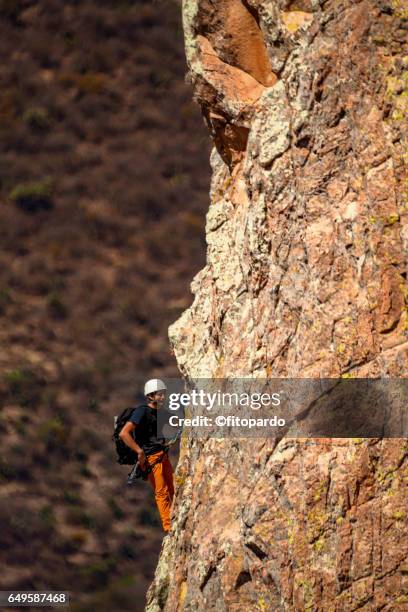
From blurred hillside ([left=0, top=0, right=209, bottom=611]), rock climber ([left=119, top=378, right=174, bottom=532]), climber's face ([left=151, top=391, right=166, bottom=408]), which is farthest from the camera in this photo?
blurred hillside ([left=0, top=0, right=209, bottom=611])

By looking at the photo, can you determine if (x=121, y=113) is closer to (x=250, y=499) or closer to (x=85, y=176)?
(x=85, y=176)

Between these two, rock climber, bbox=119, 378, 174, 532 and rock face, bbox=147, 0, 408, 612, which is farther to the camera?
rock climber, bbox=119, 378, 174, 532

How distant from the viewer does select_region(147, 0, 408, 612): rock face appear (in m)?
5.43

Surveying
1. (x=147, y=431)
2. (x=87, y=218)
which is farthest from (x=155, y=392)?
(x=87, y=218)

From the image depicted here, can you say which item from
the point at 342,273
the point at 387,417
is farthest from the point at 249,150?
the point at 387,417

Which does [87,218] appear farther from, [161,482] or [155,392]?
[161,482]

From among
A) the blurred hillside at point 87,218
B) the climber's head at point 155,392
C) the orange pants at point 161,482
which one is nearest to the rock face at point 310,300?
the orange pants at point 161,482

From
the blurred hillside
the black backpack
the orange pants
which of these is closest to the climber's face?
the black backpack

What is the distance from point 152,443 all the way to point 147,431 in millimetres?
98

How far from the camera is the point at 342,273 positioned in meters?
5.70

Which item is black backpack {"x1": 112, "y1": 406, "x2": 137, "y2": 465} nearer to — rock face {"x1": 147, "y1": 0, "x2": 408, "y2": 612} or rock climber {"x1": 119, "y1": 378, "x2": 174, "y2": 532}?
rock climber {"x1": 119, "y1": 378, "x2": 174, "y2": 532}

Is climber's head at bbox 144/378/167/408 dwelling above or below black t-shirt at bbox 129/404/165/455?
above

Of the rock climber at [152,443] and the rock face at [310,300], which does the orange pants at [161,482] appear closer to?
the rock climber at [152,443]

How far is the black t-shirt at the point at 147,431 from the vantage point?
8.13m
